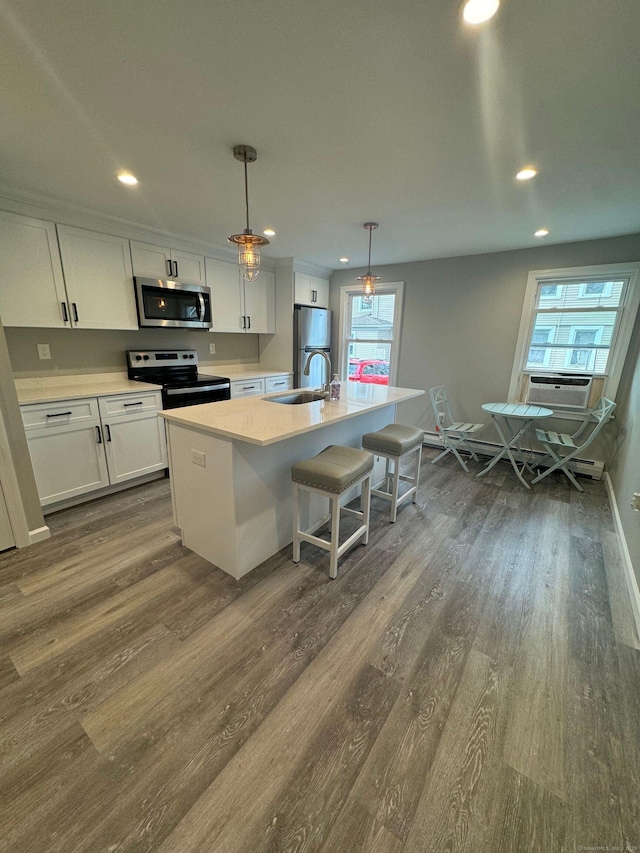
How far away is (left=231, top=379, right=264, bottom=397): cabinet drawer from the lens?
12.9 feet

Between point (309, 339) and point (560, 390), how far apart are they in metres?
3.14

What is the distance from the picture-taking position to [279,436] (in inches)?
63.8

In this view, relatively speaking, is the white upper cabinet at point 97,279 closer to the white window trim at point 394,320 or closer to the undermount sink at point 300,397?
the undermount sink at point 300,397

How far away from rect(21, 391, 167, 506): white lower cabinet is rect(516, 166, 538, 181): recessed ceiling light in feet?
10.6

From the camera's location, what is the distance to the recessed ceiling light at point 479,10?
0.99 meters

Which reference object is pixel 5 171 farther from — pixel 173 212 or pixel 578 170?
pixel 578 170

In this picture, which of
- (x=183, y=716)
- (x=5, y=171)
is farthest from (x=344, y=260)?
(x=183, y=716)

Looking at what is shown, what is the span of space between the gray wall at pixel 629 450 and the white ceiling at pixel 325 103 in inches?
55.8

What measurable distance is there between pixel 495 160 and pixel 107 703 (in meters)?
3.25

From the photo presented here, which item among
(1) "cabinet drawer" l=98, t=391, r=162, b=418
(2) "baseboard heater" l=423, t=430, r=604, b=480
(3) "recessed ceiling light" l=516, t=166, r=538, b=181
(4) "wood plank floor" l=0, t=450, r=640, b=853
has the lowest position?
(4) "wood plank floor" l=0, t=450, r=640, b=853

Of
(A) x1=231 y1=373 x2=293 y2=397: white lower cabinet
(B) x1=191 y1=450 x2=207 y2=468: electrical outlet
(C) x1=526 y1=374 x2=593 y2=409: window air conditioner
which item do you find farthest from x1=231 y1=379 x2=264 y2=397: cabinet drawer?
(C) x1=526 y1=374 x2=593 y2=409: window air conditioner

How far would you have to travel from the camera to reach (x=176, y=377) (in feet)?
12.0

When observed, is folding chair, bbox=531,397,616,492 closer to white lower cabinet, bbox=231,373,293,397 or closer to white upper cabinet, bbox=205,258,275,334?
white lower cabinet, bbox=231,373,293,397

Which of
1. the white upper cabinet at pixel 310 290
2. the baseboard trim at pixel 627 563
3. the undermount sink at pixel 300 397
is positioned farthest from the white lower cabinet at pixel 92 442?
the baseboard trim at pixel 627 563
